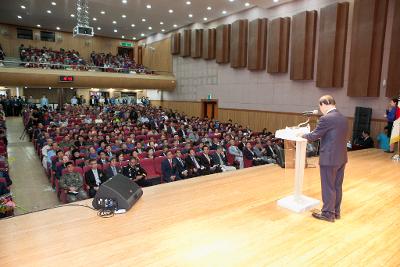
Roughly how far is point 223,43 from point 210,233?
516 inches

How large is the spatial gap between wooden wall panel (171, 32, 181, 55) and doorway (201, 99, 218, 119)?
4006 millimetres

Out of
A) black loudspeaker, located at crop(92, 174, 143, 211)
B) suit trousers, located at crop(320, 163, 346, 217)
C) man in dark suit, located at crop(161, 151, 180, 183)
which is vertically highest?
suit trousers, located at crop(320, 163, 346, 217)

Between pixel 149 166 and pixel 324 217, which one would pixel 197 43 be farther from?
pixel 324 217

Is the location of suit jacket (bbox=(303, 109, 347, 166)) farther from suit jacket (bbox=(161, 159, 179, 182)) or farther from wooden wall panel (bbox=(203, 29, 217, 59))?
wooden wall panel (bbox=(203, 29, 217, 59))

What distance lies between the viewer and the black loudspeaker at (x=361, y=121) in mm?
8984

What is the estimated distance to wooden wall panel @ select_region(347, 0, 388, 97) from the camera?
28.3 feet

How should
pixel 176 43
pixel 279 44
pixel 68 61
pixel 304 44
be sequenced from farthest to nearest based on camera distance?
pixel 176 43, pixel 68 61, pixel 279 44, pixel 304 44

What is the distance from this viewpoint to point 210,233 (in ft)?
8.61

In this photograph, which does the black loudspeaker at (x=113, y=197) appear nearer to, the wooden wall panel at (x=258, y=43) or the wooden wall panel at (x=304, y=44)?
the wooden wall panel at (x=304, y=44)

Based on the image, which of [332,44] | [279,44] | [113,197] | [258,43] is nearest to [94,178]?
[113,197]

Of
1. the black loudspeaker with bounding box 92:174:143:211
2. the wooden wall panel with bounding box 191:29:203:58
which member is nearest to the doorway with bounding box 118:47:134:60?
the wooden wall panel with bounding box 191:29:203:58

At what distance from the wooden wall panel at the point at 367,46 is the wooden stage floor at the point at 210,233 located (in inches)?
243

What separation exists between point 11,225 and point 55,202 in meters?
2.76

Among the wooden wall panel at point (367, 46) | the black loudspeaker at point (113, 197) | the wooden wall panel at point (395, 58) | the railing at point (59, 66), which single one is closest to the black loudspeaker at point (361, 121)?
the wooden wall panel at point (367, 46)
